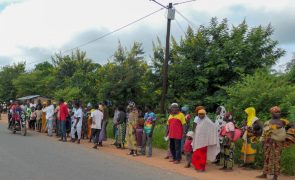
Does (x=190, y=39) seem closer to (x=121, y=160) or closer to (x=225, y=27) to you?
(x=225, y=27)

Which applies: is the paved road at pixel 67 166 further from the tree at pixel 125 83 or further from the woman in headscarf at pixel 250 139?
the tree at pixel 125 83

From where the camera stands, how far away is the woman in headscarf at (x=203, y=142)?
11.3m

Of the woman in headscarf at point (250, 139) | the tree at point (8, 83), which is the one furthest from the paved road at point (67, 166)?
the tree at point (8, 83)

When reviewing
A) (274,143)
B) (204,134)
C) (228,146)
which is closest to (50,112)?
(204,134)

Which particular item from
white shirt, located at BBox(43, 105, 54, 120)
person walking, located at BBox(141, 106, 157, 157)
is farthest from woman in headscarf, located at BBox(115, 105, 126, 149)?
white shirt, located at BBox(43, 105, 54, 120)

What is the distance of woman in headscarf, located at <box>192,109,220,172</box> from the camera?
1127 cm

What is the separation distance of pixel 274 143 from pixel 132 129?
5.70 m

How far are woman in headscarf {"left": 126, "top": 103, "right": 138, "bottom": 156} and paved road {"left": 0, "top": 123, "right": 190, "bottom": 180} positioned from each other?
908mm

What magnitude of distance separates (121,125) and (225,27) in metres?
8.60

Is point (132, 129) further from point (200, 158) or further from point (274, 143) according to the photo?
point (274, 143)

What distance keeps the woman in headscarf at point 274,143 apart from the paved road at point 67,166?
217 cm

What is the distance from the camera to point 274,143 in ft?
33.0

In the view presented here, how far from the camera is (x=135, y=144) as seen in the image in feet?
46.3

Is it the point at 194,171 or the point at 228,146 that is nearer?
the point at 194,171
